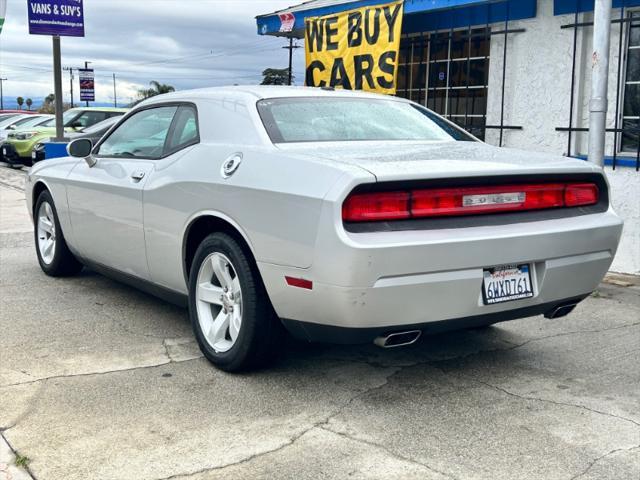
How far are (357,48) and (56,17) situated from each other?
5.45 m

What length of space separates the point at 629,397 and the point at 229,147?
2463 mm

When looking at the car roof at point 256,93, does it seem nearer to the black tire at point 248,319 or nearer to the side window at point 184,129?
the side window at point 184,129

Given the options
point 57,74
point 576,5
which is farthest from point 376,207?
point 57,74

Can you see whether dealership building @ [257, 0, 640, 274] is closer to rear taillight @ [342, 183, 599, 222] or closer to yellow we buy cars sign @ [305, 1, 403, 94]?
yellow we buy cars sign @ [305, 1, 403, 94]

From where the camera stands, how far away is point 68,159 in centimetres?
621

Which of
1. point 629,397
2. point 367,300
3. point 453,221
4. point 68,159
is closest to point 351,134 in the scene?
point 453,221

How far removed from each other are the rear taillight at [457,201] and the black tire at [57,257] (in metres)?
3.53

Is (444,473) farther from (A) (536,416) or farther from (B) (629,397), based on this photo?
(B) (629,397)

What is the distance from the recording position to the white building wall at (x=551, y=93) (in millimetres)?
7266

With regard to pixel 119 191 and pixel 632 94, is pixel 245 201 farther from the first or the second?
pixel 632 94

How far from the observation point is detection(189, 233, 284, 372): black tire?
3953 mm

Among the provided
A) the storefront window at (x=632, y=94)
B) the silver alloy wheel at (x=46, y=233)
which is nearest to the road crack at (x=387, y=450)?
the silver alloy wheel at (x=46, y=233)

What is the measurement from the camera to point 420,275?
355 centimetres

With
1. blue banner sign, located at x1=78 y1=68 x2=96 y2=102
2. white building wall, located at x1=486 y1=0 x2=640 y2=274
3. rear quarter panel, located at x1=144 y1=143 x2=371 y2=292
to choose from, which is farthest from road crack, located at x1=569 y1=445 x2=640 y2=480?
blue banner sign, located at x1=78 y1=68 x2=96 y2=102
